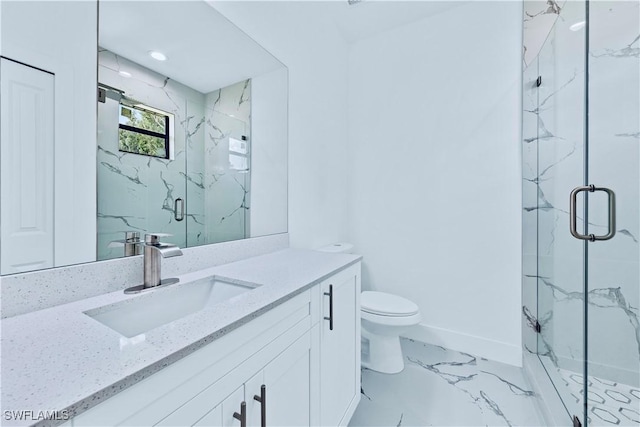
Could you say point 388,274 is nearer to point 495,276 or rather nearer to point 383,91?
point 495,276

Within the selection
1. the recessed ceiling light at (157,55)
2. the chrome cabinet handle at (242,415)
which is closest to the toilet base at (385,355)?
the chrome cabinet handle at (242,415)

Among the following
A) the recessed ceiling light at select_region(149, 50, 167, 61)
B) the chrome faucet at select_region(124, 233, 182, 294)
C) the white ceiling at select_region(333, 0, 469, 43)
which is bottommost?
the chrome faucet at select_region(124, 233, 182, 294)

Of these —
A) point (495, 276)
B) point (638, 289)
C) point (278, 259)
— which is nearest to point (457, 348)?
point (495, 276)

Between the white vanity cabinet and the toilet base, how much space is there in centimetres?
48

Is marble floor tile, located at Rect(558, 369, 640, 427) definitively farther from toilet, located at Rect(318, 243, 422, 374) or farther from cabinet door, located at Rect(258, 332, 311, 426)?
cabinet door, located at Rect(258, 332, 311, 426)

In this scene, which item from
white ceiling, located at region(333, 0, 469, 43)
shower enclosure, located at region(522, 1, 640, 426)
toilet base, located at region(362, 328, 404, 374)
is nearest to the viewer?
shower enclosure, located at region(522, 1, 640, 426)

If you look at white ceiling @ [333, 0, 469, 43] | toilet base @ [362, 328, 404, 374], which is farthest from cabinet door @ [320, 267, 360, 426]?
white ceiling @ [333, 0, 469, 43]

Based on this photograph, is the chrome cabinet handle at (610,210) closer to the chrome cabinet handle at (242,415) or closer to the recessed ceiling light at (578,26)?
the recessed ceiling light at (578,26)

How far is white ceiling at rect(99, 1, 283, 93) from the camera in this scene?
96 cm

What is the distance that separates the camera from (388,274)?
95.3 inches

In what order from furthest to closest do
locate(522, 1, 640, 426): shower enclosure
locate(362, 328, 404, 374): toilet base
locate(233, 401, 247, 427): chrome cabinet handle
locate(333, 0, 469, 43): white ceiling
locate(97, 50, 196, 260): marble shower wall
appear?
locate(333, 0, 469, 43): white ceiling, locate(362, 328, 404, 374): toilet base, locate(522, 1, 640, 426): shower enclosure, locate(97, 50, 196, 260): marble shower wall, locate(233, 401, 247, 427): chrome cabinet handle

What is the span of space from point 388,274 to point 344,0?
2.24m

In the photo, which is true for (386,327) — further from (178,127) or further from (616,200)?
(178,127)

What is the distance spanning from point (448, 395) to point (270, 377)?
4.47ft
